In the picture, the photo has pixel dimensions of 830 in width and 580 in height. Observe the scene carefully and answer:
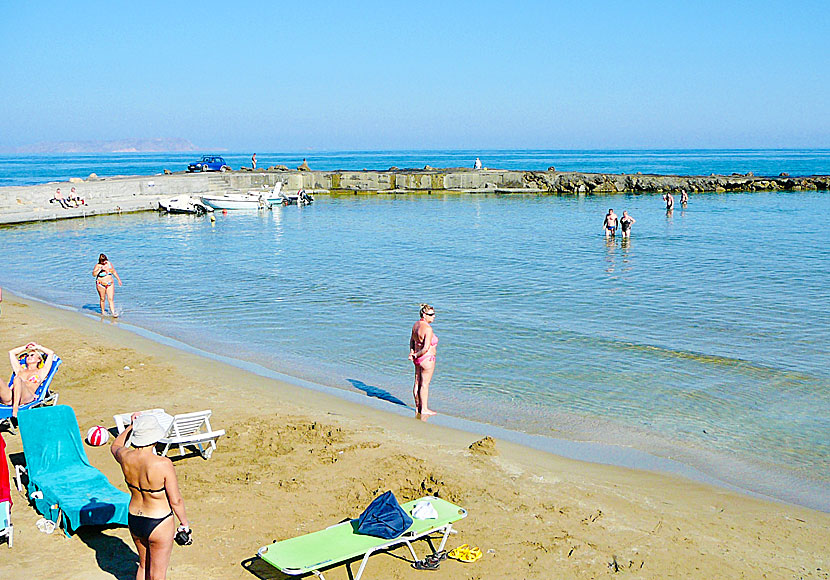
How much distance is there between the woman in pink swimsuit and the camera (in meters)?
9.91

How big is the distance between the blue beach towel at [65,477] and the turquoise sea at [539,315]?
15.8 ft

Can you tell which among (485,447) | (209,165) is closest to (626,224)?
(485,447)

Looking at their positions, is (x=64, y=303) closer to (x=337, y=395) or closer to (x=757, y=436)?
(x=337, y=395)

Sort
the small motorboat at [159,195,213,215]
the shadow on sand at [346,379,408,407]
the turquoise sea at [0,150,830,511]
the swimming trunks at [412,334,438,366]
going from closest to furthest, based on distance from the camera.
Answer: the swimming trunks at [412,334,438,366] < the turquoise sea at [0,150,830,511] < the shadow on sand at [346,379,408,407] < the small motorboat at [159,195,213,215]

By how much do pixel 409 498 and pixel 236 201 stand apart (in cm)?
4168

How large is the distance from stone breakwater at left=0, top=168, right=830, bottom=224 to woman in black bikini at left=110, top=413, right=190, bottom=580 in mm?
40748

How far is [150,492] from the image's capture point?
16.5ft

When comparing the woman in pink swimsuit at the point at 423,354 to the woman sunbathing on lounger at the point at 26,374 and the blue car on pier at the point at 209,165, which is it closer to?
the woman sunbathing on lounger at the point at 26,374

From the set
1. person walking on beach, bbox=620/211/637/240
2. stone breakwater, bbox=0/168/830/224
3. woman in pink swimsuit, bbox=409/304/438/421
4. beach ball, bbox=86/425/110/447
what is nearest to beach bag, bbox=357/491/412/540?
beach ball, bbox=86/425/110/447

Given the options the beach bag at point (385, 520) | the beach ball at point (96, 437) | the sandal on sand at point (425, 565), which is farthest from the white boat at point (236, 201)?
the sandal on sand at point (425, 565)

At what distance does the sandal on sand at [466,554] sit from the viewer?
6195mm

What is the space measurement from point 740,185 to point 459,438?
64.2m

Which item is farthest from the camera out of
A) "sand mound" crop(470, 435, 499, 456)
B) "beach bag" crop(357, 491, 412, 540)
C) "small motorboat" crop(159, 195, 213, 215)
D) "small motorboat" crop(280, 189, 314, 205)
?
"small motorboat" crop(280, 189, 314, 205)

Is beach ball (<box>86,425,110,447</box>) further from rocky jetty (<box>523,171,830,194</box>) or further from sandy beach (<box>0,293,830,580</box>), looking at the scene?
rocky jetty (<box>523,171,830,194</box>)
